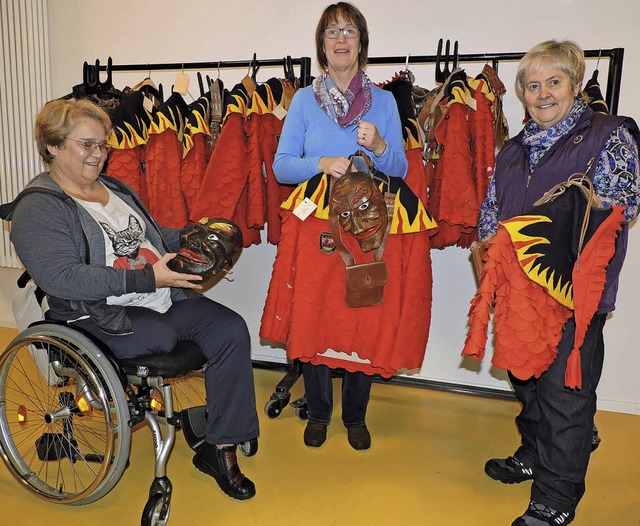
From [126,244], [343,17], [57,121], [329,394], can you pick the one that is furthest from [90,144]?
[329,394]

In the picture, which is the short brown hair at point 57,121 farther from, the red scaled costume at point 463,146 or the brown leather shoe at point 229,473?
the red scaled costume at point 463,146

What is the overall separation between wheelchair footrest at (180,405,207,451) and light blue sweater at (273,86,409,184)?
93cm

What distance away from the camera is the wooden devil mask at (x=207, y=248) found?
2.02 meters

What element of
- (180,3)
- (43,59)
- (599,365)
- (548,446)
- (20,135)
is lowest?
(548,446)

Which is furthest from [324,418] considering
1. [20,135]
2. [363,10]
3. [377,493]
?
[20,135]

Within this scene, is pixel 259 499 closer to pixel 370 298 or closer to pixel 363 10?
pixel 370 298

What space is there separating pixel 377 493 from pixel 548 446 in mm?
662

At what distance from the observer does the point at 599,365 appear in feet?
6.36

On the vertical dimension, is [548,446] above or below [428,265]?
below

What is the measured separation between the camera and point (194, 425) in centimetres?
219

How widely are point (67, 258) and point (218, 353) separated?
588 millimetres

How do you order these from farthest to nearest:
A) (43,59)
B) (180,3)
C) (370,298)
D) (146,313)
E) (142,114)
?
(43,59) < (180,3) < (142,114) < (370,298) < (146,313)

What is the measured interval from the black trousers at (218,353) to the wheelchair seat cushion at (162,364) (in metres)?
0.03

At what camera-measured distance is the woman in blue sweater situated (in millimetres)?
2230
